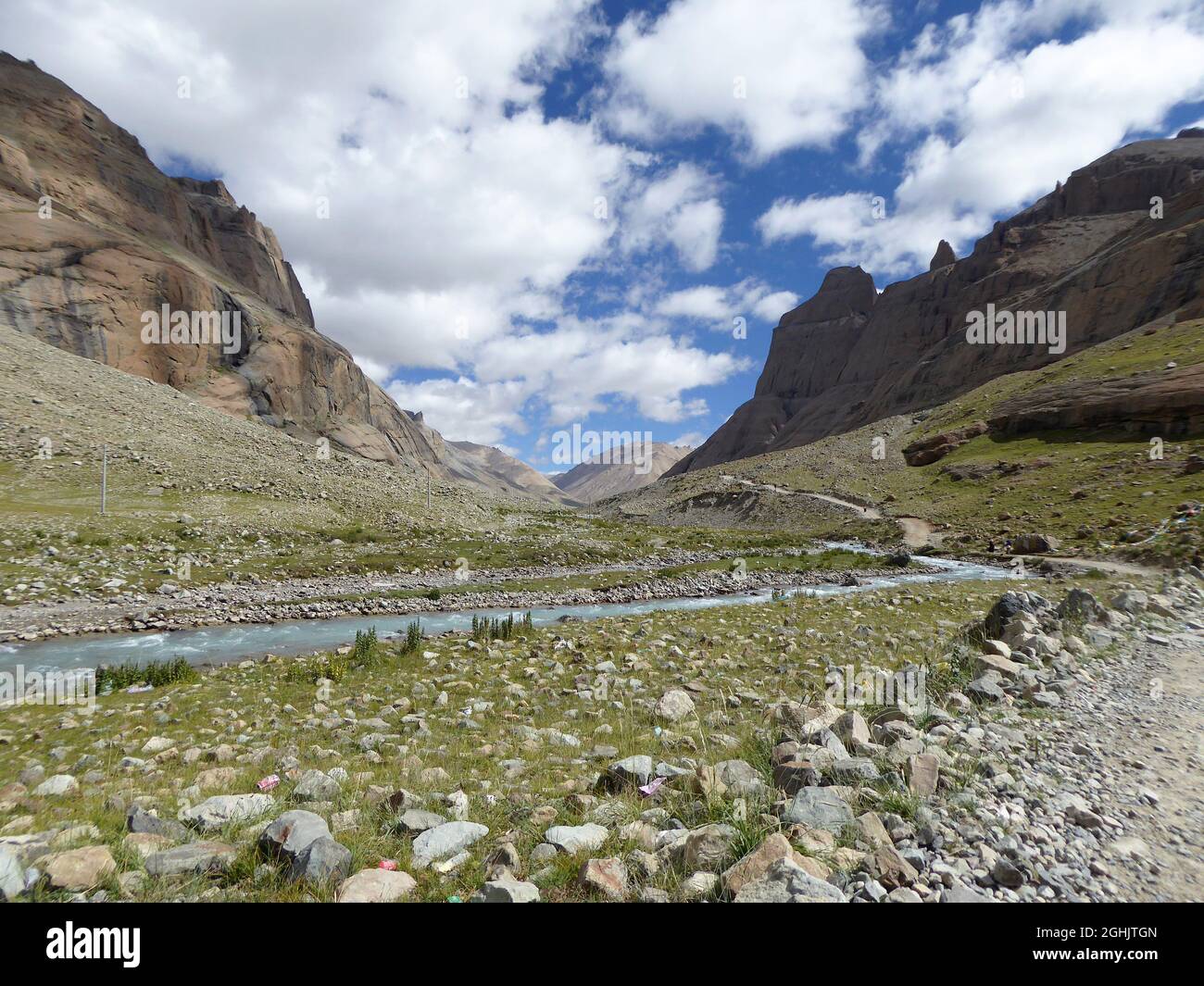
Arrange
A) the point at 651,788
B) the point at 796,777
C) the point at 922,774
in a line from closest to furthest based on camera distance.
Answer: the point at 922,774 → the point at 796,777 → the point at 651,788

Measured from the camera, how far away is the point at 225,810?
5.24 metres

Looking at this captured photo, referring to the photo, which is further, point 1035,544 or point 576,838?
point 1035,544

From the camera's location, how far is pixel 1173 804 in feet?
15.6

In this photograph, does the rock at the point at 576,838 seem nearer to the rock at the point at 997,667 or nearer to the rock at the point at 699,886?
the rock at the point at 699,886

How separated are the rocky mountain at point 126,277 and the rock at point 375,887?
108203 millimetres

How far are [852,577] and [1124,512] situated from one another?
23006 millimetres

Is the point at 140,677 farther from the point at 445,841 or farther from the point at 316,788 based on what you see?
the point at 445,841

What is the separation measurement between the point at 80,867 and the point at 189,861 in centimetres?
64

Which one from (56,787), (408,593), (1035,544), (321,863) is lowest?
(408,593)

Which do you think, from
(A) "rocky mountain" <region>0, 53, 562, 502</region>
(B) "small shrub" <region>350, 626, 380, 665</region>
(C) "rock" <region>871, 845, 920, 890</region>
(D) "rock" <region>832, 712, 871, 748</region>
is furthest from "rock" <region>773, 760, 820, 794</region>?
(A) "rocky mountain" <region>0, 53, 562, 502</region>

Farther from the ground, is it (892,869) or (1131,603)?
(892,869)

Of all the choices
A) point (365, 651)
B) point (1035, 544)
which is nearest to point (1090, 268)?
point (1035, 544)

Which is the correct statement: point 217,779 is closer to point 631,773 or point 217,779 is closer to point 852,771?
point 631,773

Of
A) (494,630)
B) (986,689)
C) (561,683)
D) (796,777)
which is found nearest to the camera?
(796,777)
